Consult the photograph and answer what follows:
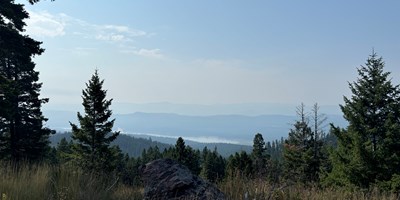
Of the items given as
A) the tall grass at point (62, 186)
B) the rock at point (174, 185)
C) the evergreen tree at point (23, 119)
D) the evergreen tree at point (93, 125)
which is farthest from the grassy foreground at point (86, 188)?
the evergreen tree at point (93, 125)

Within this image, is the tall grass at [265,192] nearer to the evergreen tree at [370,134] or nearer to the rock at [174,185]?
the rock at [174,185]

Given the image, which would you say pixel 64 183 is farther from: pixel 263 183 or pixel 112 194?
pixel 263 183

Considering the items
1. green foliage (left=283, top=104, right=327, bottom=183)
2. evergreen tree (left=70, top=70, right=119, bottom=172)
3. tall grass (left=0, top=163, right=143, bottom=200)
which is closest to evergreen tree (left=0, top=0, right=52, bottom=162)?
evergreen tree (left=70, top=70, right=119, bottom=172)

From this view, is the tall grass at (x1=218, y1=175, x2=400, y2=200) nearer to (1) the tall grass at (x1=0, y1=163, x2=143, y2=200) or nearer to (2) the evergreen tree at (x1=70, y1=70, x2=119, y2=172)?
(1) the tall grass at (x1=0, y1=163, x2=143, y2=200)

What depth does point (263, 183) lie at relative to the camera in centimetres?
650

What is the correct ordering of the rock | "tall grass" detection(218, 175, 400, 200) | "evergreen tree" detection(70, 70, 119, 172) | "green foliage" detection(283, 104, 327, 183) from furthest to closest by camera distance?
"green foliage" detection(283, 104, 327, 183), "evergreen tree" detection(70, 70, 119, 172), "tall grass" detection(218, 175, 400, 200), the rock

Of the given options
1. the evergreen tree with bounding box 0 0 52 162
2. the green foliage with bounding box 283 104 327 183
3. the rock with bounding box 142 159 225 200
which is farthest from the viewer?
the green foliage with bounding box 283 104 327 183

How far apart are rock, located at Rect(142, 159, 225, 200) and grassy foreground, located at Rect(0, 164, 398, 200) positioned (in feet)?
1.20

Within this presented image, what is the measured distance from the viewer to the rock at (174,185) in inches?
202

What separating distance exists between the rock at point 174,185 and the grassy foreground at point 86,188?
14.4 inches

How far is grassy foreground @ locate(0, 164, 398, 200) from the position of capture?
4.88m

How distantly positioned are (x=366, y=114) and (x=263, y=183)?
2852 cm

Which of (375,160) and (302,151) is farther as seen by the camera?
(302,151)

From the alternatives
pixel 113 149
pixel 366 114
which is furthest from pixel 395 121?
pixel 113 149
